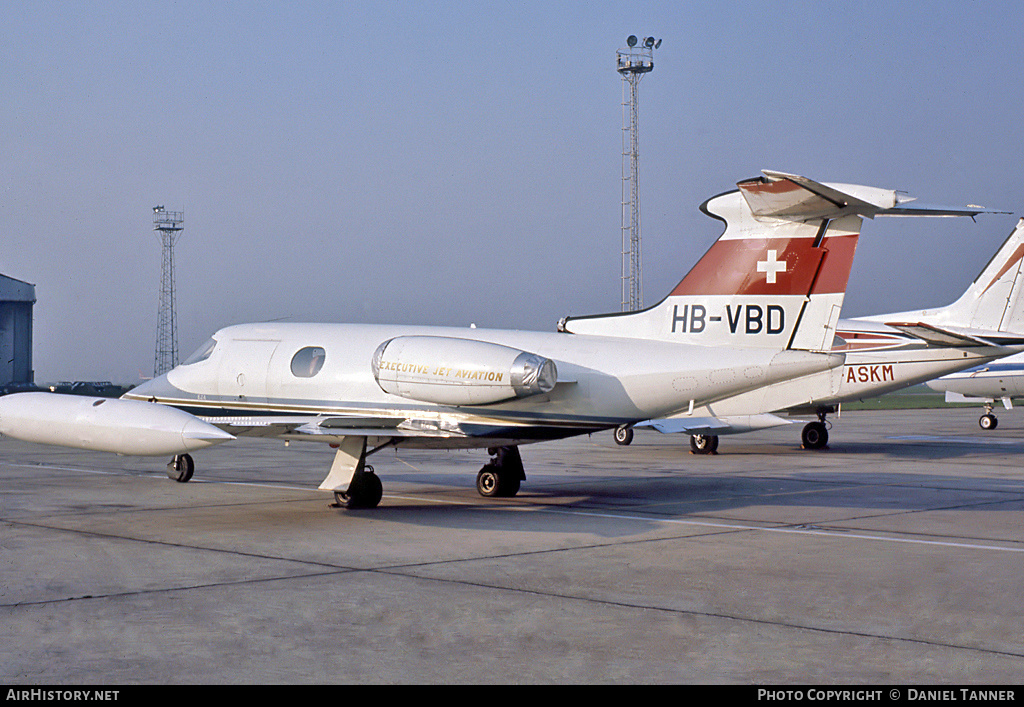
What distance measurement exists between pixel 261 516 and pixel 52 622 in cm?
620

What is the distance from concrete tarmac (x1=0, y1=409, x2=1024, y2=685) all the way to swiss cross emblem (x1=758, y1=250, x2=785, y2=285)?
3.07 m

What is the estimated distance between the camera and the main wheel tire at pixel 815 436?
27312 mm

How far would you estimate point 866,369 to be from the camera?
78.1 ft

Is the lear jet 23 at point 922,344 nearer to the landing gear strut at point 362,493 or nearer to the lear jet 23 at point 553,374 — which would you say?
the lear jet 23 at point 553,374

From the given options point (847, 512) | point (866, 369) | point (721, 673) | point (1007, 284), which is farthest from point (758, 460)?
point (721, 673)

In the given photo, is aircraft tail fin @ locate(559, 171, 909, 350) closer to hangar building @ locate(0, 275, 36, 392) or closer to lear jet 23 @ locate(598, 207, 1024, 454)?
lear jet 23 @ locate(598, 207, 1024, 454)

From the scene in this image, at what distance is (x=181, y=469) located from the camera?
1744 centimetres

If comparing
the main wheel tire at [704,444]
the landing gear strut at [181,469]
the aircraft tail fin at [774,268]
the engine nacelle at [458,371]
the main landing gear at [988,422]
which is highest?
the aircraft tail fin at [774,268]

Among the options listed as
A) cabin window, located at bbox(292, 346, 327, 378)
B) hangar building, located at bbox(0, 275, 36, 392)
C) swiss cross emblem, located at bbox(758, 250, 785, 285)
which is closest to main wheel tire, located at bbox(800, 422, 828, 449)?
swiss cross emblem, located at bbox(758, 250, 785, 285)

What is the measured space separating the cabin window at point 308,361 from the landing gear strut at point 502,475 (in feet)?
9.59

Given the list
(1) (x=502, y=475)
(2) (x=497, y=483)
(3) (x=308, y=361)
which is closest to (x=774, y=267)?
(1) (x=502, y=475)

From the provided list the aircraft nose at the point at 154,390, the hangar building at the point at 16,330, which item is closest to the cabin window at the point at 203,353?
the aircraft nose at the point at 154,390

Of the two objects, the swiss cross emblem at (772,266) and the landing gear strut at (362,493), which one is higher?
the swiss cross emblem at (772,266)

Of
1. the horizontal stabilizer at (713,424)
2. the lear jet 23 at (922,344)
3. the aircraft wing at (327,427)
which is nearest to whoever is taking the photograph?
the aircraft wing at (327,427)
